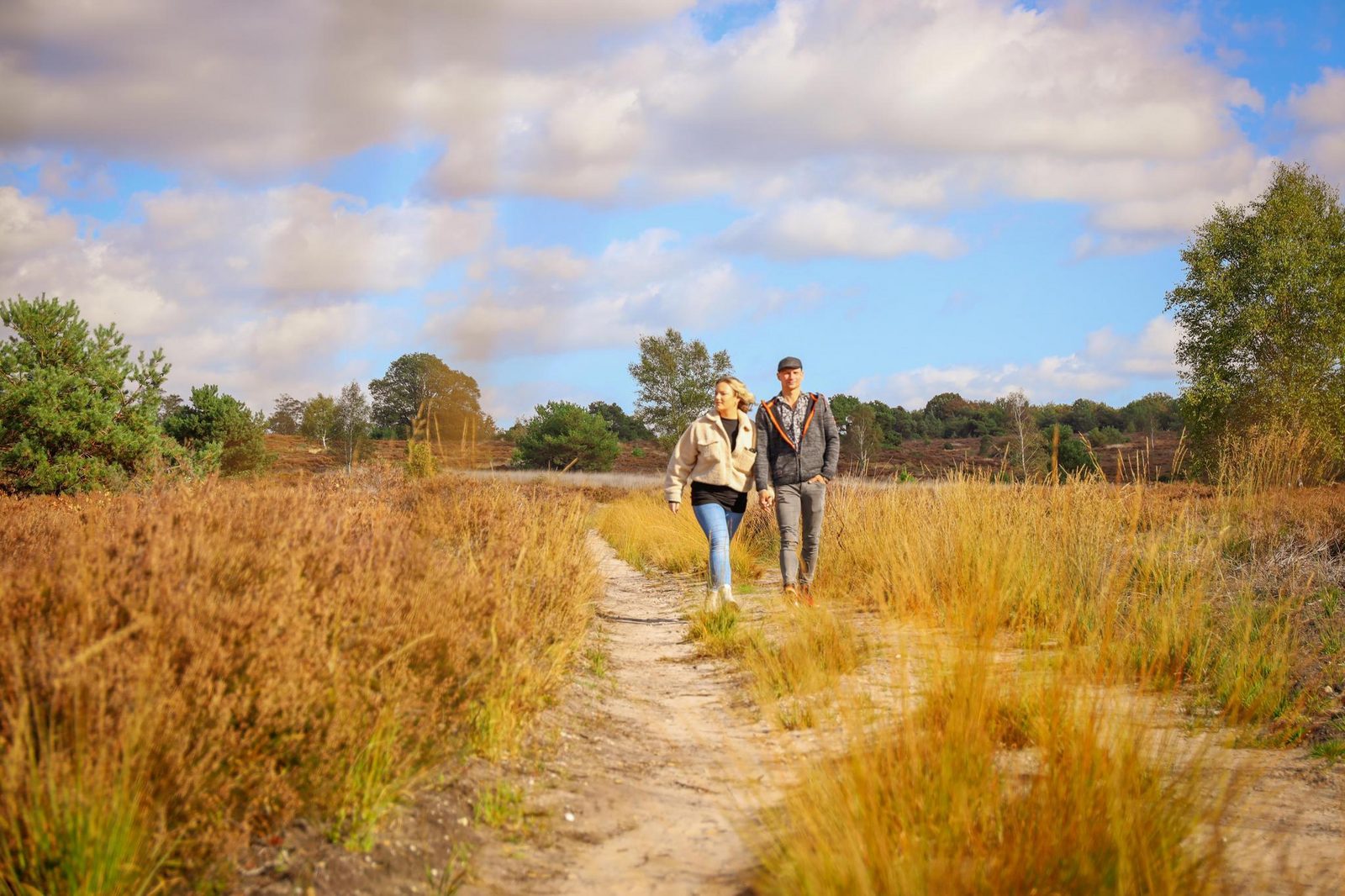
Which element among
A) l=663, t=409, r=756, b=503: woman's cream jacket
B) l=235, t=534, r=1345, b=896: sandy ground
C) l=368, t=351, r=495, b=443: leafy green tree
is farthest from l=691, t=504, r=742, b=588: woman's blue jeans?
l=368, t=351, r=495, b=443: leafy green tree

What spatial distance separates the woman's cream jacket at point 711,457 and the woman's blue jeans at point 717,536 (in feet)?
0.75

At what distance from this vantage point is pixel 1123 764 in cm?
301

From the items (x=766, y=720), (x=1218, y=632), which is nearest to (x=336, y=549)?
(x=766, y=720)

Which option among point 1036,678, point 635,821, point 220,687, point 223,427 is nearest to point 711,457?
point 1036,678

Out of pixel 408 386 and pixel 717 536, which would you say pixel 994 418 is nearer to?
pixel 408 386

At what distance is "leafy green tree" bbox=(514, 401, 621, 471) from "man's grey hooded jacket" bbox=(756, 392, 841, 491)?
34.9 meters

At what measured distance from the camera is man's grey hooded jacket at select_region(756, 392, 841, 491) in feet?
27.2

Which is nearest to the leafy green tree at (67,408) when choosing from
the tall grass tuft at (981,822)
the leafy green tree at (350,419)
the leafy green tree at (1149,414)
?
the tall grass tuft at (981,822)

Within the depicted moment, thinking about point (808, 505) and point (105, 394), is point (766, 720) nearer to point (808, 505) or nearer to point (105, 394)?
point (808, 505)

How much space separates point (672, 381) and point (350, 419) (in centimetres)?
1431

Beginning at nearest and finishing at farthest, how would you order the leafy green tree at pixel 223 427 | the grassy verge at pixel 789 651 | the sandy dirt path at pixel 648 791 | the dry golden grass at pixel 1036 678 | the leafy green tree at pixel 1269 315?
1. the dry golden grass at pixel 1036 678
2. the sandy dirt path at pixel 648 791
3. the grassy verge at pixel 789 651
4. the leafy green tree at pixel 223 427
5. the leafy green tree at pixel 1269 315

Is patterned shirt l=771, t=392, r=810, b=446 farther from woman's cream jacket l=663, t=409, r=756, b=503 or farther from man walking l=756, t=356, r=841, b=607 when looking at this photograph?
woman's cream jacket l=663, t=409, r=756, b=503

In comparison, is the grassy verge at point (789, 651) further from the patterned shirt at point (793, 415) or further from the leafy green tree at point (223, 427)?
the leafy green tree at point (223, 427)

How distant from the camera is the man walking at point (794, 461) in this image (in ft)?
27.3
